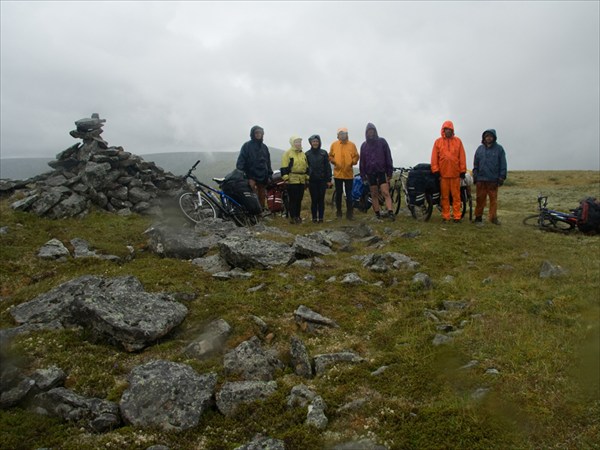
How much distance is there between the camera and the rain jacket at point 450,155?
1586 cm

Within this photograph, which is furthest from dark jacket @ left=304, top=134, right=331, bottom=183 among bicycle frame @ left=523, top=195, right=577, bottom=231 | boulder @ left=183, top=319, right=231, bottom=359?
boulder @ left=183, top=319, right=231, bottom=359

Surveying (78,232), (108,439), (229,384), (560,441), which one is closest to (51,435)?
(108,439)

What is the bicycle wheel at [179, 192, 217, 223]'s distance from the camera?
640 inches

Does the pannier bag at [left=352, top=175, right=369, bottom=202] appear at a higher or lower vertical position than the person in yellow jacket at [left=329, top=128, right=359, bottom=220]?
lower

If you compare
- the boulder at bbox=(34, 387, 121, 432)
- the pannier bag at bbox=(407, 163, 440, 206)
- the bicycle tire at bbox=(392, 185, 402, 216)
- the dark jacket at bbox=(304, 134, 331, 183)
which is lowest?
the boulder at bbox=(34, 387, 121, 432)

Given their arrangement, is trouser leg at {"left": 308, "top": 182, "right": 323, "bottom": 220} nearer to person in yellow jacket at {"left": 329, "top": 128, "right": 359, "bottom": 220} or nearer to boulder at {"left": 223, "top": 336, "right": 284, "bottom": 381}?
person in yellow jacket at {"left": 329, "top": 128, "right": 359, "bottom": 220}

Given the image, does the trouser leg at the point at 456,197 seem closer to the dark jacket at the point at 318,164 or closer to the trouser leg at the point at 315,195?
the dark jacket at the point at 318,164

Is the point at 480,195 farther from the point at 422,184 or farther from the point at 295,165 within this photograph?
the point at 295,165

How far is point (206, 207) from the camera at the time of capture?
16.6 metres

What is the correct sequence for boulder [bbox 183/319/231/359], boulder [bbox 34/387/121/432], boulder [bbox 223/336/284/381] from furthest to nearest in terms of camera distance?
1. boulder [bbox 183/319/231/359]
2. boulder [bbox 223/336/284/381]
3. boulder [bbox 34/387/121/432]

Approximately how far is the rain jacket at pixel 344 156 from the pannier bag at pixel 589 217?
8.21m

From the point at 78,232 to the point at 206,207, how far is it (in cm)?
444

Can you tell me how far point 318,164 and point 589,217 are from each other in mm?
9692

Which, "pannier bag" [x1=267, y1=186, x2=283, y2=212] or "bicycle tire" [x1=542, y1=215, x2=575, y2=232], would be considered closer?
"bicycle tire" [x1=542, y1=215, x2=575, y2=232]
